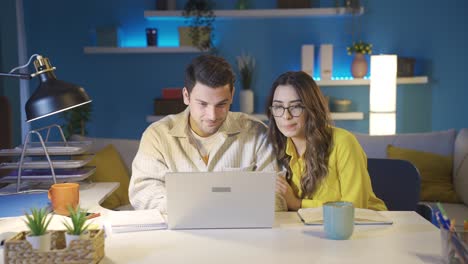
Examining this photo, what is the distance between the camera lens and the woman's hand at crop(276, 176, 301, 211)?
7.09ft

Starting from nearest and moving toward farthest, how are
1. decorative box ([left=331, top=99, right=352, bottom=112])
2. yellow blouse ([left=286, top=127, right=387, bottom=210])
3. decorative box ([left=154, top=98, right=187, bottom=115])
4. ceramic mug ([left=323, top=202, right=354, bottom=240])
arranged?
ceramic mug ([left=323, top=202, right=354, bottom=240])
yellow blouse ([left=286, top=127, right=387, bottom=210])
decorative box ([left=154, top=98, right=187, bottom=115])
decorative box ([left=331, top=99, right=352, bottom=112])

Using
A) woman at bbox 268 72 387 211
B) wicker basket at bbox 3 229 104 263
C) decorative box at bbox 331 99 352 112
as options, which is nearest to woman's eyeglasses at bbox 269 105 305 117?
woman at bbox 268 72 387 211

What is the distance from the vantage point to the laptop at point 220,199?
1.81m

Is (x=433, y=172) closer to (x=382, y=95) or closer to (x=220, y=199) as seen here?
(x=382, y=95)

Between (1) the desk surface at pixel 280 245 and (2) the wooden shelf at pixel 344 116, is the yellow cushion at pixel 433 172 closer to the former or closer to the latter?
(2) the wooden shelf at pixel 344 116

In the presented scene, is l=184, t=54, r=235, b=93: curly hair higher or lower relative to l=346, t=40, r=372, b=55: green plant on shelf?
lower

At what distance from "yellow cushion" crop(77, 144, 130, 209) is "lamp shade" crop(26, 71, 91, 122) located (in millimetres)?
1503

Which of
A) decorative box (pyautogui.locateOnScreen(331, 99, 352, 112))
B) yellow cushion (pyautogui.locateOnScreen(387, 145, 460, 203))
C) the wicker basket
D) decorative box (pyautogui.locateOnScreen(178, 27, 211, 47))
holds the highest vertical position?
decorative box (pyautogui.locateOnScreen(178, 27, 211, 47))

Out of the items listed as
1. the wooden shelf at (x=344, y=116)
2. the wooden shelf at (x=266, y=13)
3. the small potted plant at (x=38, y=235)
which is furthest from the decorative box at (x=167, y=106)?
the small potted plant at (x=38, y=235)

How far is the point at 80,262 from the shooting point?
5.05ft

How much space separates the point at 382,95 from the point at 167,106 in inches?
68.7

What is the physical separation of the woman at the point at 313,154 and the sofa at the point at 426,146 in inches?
72.6

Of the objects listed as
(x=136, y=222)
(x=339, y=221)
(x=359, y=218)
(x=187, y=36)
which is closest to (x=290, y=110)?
(x=359, y=218)

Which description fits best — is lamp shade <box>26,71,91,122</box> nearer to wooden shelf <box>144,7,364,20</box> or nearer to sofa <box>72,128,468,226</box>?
sofa <box>72,128,468,226</box>
